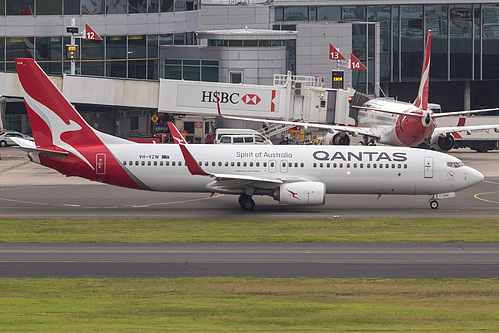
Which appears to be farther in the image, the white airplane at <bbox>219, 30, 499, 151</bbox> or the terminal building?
the terminal building

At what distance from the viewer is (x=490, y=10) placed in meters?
111

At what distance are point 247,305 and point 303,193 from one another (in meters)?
19.7

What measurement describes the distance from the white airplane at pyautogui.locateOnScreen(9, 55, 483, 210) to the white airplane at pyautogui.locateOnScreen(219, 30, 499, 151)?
18976 millimetres

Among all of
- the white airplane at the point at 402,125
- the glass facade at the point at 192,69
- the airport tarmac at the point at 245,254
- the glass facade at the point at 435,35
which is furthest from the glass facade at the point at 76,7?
the airport tarmac at the point at 245,254

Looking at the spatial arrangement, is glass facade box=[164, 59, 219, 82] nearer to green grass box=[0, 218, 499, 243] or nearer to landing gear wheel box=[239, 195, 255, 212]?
landing gear wheel box=[239, 195, 255, 212]

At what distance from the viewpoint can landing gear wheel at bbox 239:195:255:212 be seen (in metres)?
45.5

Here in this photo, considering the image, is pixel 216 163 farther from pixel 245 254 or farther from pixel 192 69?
pixel 192 69

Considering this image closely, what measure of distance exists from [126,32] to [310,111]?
25.7m

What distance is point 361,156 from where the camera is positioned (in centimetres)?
4609

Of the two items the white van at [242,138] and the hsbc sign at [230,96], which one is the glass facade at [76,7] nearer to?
the hsbc sign at [230,96]

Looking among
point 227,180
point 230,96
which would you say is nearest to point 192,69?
point 230,96

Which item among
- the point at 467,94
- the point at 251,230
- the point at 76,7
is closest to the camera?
the point at 251,230

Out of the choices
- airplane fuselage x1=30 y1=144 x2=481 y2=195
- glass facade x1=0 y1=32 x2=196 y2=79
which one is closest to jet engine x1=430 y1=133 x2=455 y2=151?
airplane fuselage x1=30 y1=144 x2=481 y2=195

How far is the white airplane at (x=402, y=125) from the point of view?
220ft
